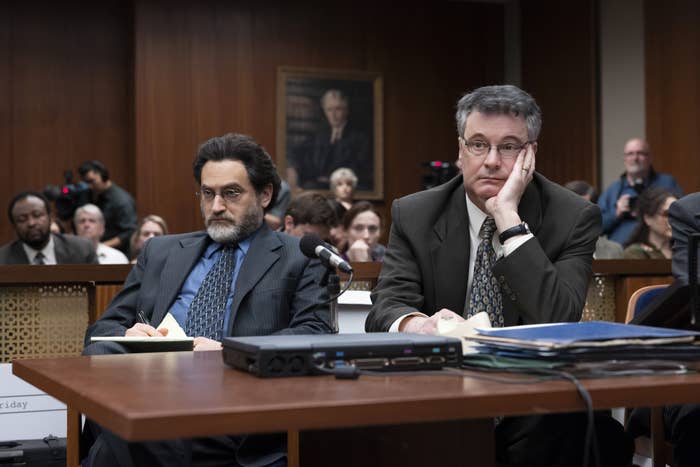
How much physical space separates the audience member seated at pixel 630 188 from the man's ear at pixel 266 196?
4690 mm

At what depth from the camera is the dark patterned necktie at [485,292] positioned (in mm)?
2477

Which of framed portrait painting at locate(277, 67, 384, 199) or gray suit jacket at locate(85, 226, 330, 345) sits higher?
framed portrait painting at locate(277, 67, 384, 199)

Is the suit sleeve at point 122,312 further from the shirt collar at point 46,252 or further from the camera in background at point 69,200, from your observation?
the camera in background at point 69,200

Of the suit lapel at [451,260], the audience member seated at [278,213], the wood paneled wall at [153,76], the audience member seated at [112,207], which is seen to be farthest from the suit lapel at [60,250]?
the suit lapel at [451,260]

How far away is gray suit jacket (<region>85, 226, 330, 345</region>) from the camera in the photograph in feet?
9.88

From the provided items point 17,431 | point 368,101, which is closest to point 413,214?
point 17,431

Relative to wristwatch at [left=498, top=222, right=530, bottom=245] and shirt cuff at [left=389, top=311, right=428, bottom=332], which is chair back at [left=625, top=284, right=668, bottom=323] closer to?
wristwatch at [left=498, top=222, right=530, bottom=245]

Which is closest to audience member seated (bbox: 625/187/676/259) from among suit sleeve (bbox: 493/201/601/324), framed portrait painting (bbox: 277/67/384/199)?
suit sleeve (bbox: 493/201/601/324)

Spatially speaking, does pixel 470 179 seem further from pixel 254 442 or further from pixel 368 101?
pixel 368 101

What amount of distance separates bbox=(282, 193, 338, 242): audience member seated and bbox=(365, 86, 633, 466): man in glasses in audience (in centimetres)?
211

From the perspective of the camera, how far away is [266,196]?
3.40 m

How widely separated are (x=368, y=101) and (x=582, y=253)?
882cm

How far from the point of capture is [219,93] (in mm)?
10656

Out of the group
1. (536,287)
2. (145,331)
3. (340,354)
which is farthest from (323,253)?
(145,331)
